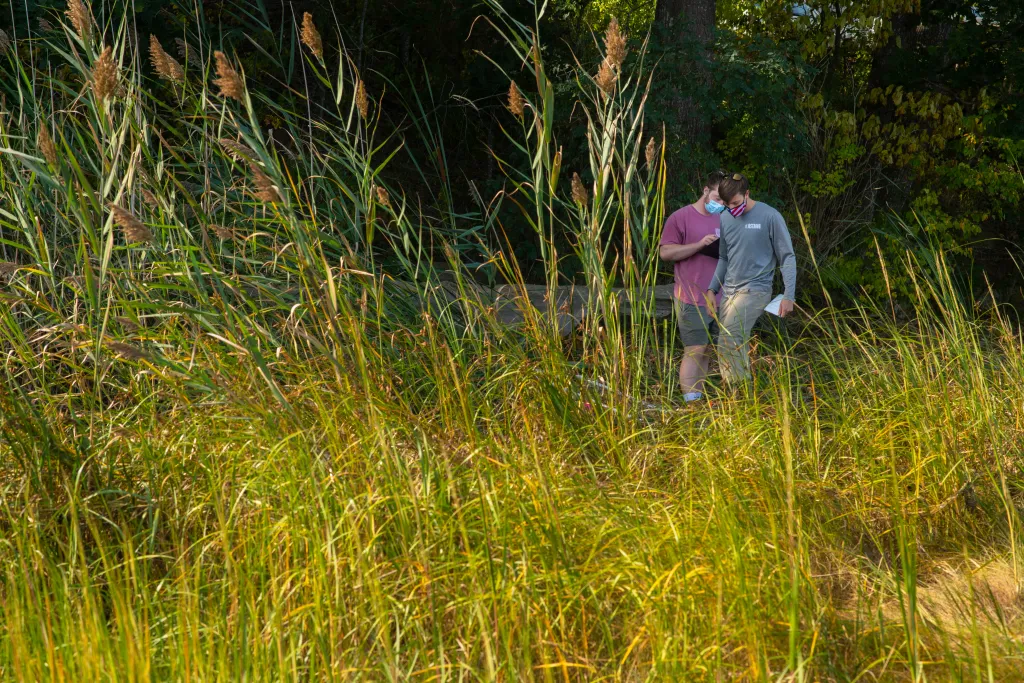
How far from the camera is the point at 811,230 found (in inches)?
401

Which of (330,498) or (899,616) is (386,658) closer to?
(330,498)

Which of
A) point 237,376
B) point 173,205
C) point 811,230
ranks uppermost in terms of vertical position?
point 173,205

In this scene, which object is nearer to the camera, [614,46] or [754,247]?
[614,46]

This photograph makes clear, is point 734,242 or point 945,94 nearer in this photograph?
point 734,242

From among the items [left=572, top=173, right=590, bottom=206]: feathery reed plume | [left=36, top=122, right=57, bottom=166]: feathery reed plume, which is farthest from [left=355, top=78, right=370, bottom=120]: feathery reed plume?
[left=36, top=122, right=57, bottom=166]: feathery reed plume

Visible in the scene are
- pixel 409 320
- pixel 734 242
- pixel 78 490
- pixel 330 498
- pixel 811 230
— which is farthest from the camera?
pixel 811 230

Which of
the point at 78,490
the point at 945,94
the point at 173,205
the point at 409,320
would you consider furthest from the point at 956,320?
the point at 945,94

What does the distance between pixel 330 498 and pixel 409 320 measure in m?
1.38

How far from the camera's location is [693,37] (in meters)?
9.20

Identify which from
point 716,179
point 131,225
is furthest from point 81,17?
point 716,179

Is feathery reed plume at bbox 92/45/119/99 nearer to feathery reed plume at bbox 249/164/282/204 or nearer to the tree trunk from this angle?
feathery reed plume at bbox 249/164/282/204

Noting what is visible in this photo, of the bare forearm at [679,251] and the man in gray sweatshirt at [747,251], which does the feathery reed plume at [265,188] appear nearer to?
the man in gray sweatshirt at [747,251]

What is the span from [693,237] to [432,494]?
376cm

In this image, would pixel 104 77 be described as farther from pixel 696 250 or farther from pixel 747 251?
pixel 696 250
